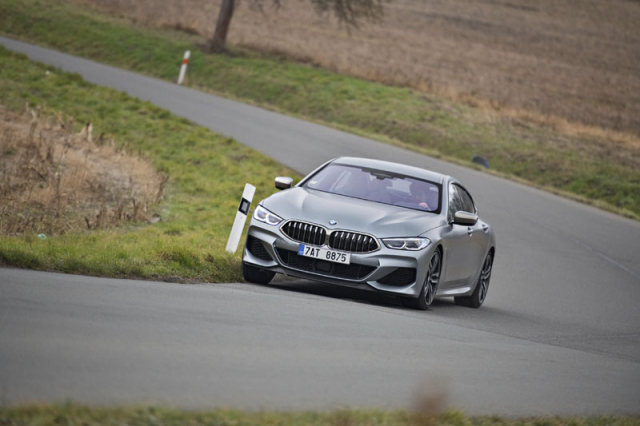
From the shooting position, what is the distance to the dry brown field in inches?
1688

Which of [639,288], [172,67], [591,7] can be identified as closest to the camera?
[639,288]

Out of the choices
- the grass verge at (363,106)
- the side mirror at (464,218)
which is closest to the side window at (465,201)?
the side mirror at (464,218)

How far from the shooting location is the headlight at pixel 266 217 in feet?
34.3

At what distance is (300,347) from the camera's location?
7102 mm

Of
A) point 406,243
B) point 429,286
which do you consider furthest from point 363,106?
point 406,243

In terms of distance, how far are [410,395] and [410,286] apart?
4.12 meters

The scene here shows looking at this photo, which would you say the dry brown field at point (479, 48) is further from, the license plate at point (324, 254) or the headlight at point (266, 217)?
the license plate at point (324, 254)

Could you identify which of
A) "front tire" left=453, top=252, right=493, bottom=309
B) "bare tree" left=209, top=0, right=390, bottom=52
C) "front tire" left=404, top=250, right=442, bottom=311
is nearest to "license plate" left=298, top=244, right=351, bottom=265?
"front tire" left=404, top=250, right=442, bottom=311

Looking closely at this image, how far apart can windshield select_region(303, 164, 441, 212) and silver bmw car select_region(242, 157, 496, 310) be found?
1 cm

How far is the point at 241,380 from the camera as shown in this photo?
5.88m

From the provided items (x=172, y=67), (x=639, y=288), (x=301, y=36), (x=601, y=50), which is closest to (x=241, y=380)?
(x=639, y=288)

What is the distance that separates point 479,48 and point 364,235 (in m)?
58.8

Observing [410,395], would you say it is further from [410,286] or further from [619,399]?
[410,286]

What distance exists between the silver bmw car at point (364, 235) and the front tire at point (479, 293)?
909 millimetres
